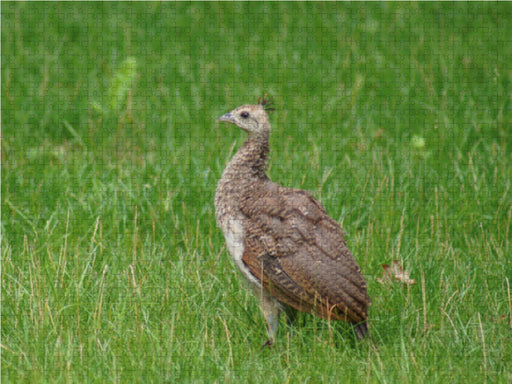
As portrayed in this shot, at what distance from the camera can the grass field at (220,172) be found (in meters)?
4.71

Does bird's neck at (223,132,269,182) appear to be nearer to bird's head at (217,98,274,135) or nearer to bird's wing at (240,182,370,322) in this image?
bird's head at (217,98,274,135)

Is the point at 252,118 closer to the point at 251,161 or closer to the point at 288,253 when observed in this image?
the point at 251,161

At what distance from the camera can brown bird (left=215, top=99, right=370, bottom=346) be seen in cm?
472

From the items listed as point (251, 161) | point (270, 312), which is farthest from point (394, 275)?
point (251, 161)

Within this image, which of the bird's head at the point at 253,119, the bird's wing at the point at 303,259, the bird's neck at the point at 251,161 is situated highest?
the bird's head at the point at 253,119

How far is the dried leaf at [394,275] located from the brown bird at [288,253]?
738 mm

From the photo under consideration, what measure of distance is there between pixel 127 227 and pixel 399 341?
99.9 inches

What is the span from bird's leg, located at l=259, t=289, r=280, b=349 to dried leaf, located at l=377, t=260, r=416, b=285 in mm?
952

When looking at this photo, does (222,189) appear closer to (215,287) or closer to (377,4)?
(215,287)

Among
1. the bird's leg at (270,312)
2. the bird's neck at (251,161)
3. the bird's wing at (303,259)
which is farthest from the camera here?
the bird's neck at (251,161)

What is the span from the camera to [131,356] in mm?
4477

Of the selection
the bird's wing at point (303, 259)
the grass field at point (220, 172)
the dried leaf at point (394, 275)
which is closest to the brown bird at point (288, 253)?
the bird's wing at point (303, 259)

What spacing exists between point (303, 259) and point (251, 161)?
925 mm

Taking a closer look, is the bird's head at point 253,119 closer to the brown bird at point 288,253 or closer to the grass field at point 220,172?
the brown bird at point 288,253
